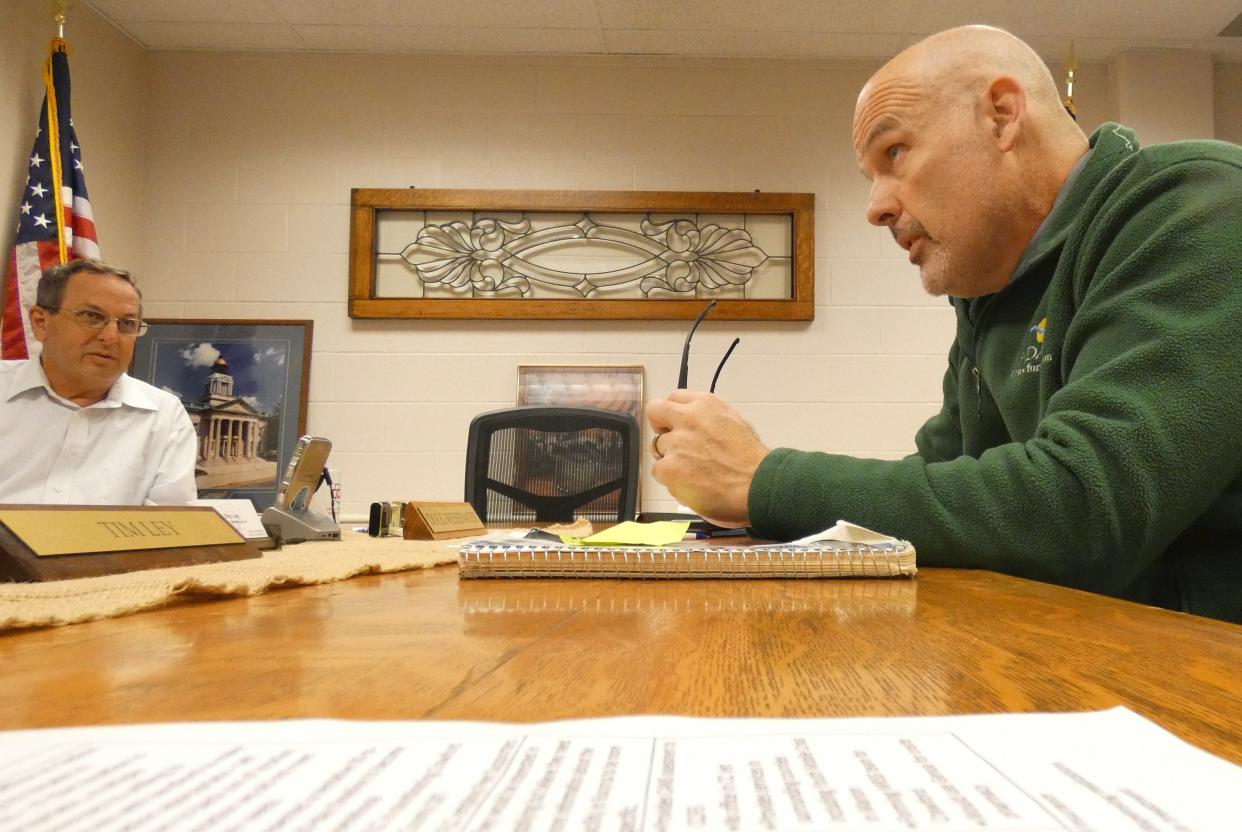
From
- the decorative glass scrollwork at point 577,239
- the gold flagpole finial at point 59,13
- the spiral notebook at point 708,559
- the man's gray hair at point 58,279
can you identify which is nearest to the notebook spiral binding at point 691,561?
the spiral notebook at point 708,559

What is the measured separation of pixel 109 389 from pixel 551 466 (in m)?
1.20

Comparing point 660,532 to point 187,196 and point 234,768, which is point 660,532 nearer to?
point 234,768

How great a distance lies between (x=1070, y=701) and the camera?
31 cm

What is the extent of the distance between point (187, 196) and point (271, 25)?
715 mm

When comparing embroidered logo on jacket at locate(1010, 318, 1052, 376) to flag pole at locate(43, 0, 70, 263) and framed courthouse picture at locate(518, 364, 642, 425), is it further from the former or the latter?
flag pole at locate(43, 0, 70, 263)

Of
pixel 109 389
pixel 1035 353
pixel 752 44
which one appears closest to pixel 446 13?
pixel 752 44

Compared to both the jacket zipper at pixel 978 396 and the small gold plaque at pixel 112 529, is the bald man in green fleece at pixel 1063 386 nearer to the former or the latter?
the jacket zipper at pixel 978 396

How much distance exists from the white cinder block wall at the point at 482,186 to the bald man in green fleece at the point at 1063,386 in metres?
2.07

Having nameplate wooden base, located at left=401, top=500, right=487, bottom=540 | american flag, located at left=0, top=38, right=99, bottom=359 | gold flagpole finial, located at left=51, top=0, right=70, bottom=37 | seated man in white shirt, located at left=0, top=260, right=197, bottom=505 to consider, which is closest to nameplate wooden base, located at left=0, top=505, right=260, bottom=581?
nameplate wooden base, located at left=401, top=500, right=487, bottom=540

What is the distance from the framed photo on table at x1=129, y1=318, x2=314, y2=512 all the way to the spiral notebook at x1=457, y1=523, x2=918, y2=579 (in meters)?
2.61

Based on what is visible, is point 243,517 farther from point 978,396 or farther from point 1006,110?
point 1006,110

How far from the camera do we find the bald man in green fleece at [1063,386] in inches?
28.4

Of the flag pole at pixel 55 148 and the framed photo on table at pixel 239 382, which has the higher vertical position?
the flag pole at pixel 55 148

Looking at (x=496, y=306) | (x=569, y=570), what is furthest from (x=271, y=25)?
(x=569, y=570)
